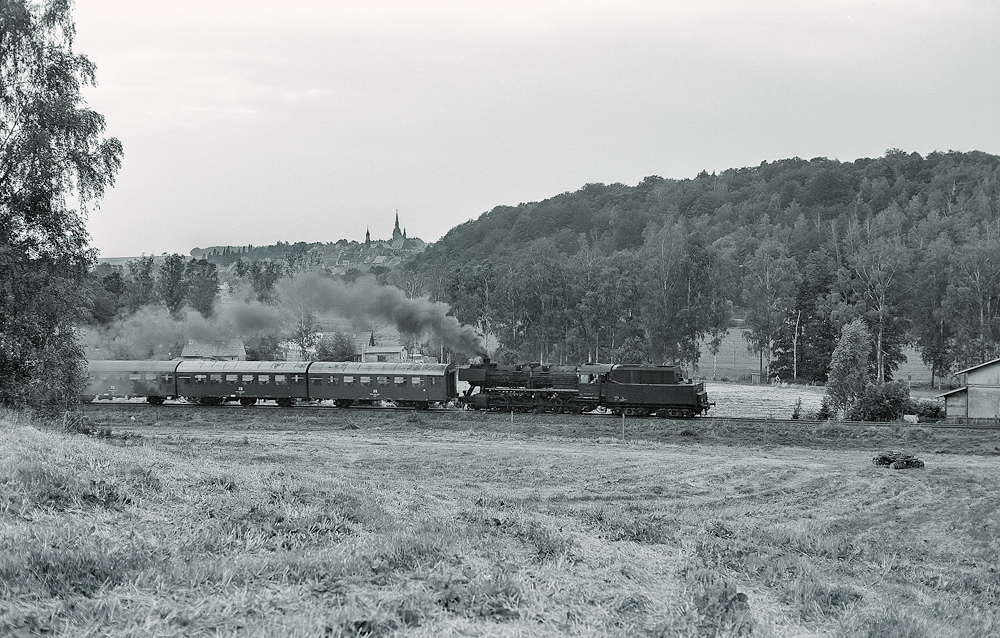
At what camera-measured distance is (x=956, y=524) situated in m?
21.4

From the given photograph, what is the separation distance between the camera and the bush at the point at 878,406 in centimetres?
4684

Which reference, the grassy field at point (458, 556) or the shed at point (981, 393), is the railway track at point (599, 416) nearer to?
the shed at point (981, 393)

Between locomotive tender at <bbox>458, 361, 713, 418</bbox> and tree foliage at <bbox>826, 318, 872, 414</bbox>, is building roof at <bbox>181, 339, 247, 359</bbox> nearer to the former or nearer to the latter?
locomotive tender at <bbox>458, 361, 713, 418</bbox>

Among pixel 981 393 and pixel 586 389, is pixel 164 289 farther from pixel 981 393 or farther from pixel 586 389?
pixel 981 393

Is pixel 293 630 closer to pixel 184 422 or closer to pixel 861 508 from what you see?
pixel 861 508

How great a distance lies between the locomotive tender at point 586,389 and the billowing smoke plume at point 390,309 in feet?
27.1

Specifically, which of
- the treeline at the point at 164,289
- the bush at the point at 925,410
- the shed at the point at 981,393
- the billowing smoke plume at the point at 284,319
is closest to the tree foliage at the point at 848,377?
the bush at the point at 925,410

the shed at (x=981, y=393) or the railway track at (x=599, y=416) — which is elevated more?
the shed at (x=981, y=393)

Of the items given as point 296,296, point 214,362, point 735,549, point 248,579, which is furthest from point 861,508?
point 296,296

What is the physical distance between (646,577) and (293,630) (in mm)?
5092

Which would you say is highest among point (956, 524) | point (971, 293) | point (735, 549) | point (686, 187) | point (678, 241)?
point (686, 187)

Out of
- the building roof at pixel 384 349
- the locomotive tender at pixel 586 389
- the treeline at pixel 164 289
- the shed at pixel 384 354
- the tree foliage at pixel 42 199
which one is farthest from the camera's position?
the treeline at pixel 164 289

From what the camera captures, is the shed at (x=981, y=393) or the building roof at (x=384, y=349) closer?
the shed at (x=981, y=393)

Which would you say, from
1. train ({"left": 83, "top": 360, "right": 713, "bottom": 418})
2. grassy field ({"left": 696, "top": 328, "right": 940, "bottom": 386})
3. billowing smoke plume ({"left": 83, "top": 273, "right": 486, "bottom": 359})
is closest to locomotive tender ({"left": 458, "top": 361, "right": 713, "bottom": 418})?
train ({"left": 83, "top": 360, "right": 713, "bottom": 418})
